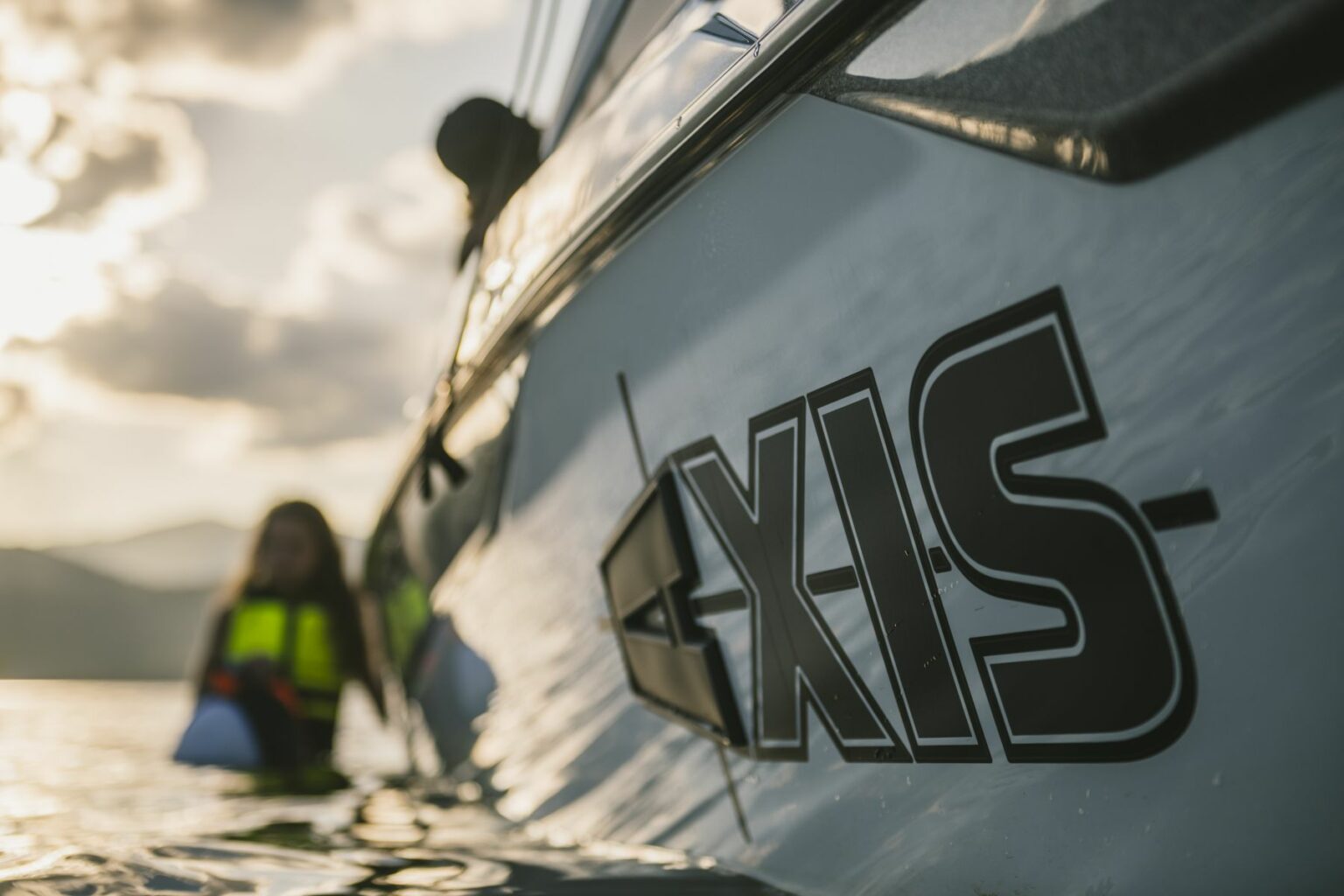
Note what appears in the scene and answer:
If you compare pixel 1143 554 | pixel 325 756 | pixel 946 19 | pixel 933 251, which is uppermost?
pixel 946 19

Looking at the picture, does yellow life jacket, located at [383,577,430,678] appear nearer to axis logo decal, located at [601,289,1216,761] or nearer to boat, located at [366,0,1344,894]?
boat, located at [366,0,1344,894]

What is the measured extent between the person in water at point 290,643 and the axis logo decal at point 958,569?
293 centimetres

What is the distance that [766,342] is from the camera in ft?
3.72

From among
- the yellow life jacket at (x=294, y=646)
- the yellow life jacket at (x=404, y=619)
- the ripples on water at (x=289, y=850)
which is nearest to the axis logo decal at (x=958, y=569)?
the ripples on water at (x=289, y=850)

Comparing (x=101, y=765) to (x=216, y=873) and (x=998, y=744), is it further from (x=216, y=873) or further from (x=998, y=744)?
(x=998, y=744)

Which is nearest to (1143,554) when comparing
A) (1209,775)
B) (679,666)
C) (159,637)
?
(1209,775)

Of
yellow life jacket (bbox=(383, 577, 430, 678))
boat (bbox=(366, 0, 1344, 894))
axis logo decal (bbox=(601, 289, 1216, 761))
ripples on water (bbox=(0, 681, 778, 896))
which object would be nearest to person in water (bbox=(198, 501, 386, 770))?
yellow life jacket (bbox=(383, 577, 430, 678))

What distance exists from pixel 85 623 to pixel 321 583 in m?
179

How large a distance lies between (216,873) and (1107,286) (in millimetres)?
1388

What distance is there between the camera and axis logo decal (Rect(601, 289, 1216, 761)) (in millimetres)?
795

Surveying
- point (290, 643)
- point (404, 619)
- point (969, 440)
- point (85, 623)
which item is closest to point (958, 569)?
point (969, 440)

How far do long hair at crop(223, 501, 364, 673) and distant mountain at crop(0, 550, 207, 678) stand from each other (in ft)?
450

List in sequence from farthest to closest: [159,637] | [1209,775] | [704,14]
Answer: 1. [159,637]
2. [704,14]
3. [1209,775]

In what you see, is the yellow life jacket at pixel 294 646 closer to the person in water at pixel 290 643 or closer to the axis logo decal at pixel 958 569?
the person in water at pixel 290 643
